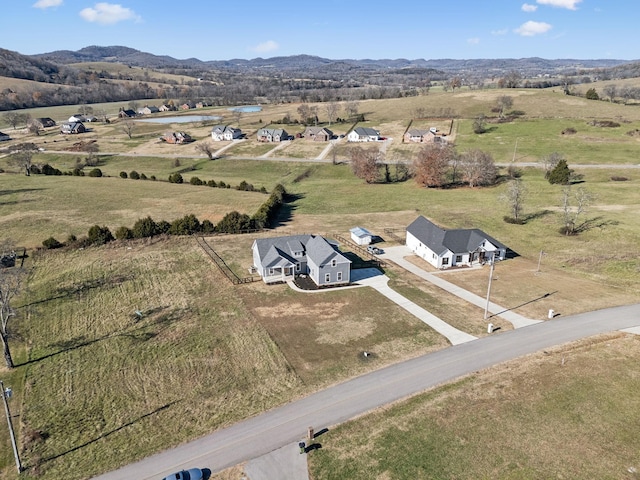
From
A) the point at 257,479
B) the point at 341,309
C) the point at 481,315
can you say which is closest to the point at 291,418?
the point at 257,479

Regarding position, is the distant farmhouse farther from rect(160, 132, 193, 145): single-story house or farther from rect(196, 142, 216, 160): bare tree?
rect(160, 132, 193, 145): single-story house

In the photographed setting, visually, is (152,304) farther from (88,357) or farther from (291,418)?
(291,418)

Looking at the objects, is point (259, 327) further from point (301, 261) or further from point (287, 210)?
point (287, 210)

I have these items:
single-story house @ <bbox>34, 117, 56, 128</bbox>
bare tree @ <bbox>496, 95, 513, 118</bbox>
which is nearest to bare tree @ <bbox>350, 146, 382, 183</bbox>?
bare tree @ <bbox>496, 95, 513, 118</bbox>

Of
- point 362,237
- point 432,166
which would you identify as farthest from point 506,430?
point 432,166

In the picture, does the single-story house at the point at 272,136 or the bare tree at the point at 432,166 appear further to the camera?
the single-story house at the point at 272,136

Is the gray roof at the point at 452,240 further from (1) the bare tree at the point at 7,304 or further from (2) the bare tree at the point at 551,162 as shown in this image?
(2) the bare tree at the point at 551,162

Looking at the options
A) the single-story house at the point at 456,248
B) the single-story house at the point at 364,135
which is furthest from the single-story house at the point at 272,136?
the single-story house at the point at 456,248
